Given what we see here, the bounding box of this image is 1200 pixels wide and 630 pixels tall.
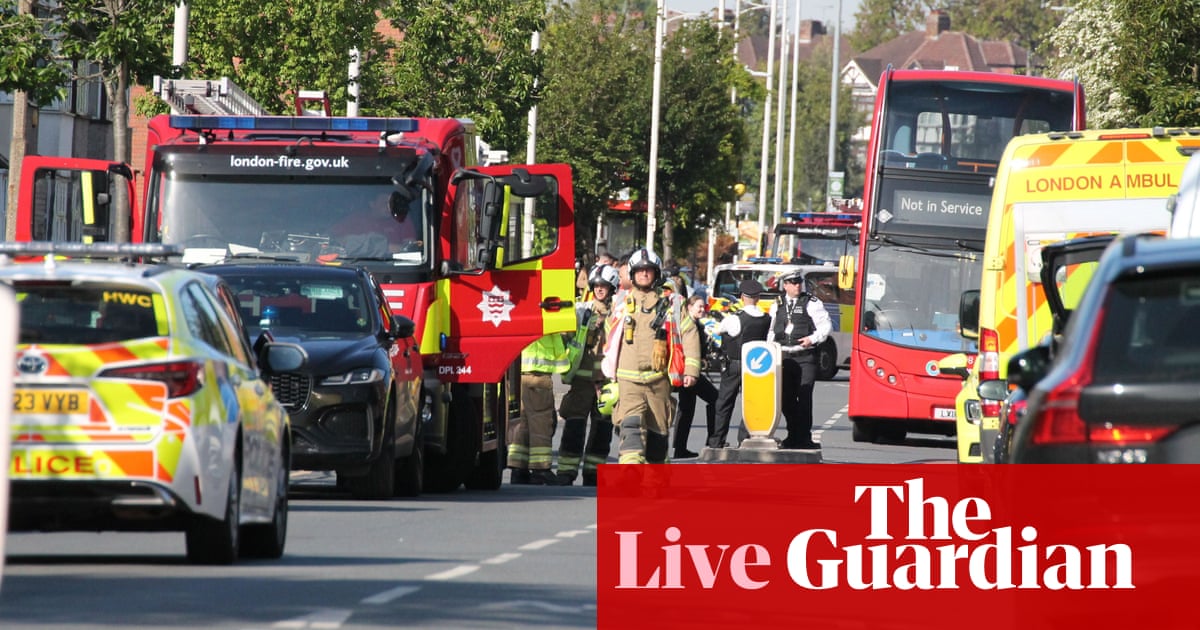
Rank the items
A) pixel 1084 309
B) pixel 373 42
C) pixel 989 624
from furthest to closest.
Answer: pixel 373 42 < pixel 989 624 < pixel 1084 309

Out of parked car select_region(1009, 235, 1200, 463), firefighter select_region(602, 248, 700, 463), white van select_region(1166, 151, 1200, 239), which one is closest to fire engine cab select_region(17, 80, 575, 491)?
firefighter select_region(602, 248, 700, 463)

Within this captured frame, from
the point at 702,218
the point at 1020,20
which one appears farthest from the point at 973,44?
the point at 702,218

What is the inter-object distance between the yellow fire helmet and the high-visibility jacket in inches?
30.7

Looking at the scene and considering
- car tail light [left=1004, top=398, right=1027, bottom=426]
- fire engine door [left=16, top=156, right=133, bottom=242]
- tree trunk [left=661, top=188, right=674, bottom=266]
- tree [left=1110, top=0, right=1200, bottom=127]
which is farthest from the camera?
tree trunk [left=661, top=188, right=674, bottom=266]

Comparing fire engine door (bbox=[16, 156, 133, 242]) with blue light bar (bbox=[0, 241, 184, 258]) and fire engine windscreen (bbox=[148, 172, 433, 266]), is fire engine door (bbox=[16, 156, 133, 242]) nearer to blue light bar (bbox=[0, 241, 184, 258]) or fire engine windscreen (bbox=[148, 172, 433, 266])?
fire engine windscreen (bbox=[148, 172, 433, 266])

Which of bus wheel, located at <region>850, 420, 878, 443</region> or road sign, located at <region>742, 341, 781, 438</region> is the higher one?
road sign, located at <region>742, 341, 781, 438</region>

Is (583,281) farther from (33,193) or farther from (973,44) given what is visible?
(973,44)

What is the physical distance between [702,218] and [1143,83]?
39.5 m

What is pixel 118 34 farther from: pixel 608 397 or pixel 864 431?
pixel 608 397

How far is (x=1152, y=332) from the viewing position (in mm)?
7551

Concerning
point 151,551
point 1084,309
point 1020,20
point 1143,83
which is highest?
point 1020,20

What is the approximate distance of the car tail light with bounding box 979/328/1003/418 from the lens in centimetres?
1681

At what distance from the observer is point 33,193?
18.9m

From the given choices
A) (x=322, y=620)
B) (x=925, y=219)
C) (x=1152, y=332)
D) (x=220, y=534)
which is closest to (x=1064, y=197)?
(x=925, y=219)
